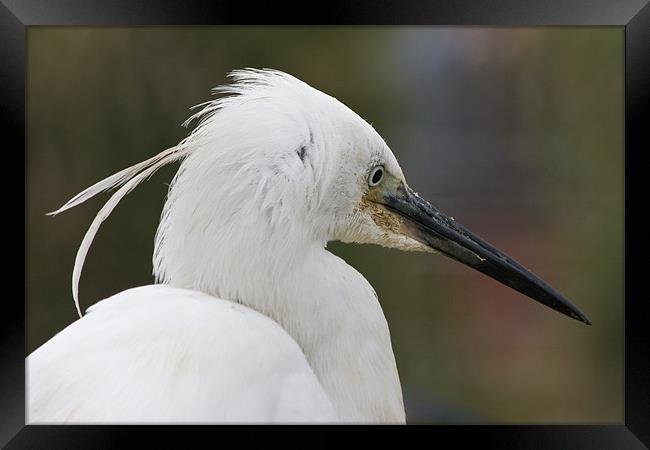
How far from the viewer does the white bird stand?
1.02 metres

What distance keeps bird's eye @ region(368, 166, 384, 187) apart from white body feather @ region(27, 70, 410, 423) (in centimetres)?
1

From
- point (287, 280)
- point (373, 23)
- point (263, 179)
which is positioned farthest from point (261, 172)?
point (373, 23)

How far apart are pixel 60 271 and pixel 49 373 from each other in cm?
161

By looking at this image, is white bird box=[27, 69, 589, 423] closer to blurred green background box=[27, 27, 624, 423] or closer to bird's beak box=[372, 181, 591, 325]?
bird's beak box=[372, 181, 591, 325]

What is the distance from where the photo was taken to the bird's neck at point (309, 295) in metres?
1.10

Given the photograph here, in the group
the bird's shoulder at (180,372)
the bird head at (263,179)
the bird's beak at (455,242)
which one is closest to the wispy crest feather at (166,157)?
the bird head at (263,179)

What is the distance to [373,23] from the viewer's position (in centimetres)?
114

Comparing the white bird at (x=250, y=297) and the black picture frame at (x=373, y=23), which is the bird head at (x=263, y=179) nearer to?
the white bird at (x=250, y=297)

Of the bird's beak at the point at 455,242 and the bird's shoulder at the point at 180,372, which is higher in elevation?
the bird's beak at the point at 455,242

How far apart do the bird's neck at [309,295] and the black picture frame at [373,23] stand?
7cm

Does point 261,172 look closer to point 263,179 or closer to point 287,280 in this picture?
point 263,179

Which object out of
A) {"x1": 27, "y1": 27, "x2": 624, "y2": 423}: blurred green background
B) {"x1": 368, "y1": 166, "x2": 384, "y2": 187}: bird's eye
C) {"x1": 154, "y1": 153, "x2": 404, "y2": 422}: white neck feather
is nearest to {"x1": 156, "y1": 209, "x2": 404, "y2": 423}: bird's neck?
{"x1": 154, "y1": 153, "x2": 404, "y2": 422}: white neck feather

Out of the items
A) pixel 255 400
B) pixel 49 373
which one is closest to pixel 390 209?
pixel 255 400

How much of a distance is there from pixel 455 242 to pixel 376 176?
19 centimetres
